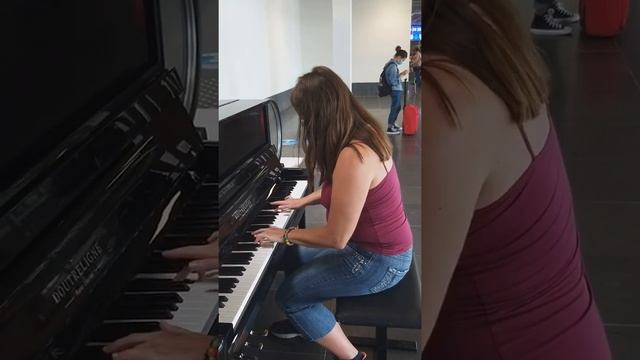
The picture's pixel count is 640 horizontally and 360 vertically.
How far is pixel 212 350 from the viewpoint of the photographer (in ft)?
1.13

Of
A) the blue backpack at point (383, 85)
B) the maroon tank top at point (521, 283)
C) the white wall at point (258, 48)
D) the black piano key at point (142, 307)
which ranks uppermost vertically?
the white wall at point (258, 48)

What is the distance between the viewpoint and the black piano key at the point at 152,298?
34cm

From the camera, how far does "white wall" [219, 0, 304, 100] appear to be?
11.3 inches

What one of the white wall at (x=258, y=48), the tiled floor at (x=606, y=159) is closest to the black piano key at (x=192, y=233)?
the white wall at (x=258, y=48)

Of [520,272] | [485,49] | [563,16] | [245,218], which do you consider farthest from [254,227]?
[563,16]

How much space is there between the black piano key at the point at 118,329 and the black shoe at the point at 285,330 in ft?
0.25

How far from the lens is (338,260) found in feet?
1.11

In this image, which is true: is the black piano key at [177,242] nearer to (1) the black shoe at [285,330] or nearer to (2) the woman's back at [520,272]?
(1) the black shoe at [285,330]

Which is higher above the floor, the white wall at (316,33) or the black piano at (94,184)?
the white wall at (316,33)

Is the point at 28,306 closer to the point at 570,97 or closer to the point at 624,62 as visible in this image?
the point at 570,97

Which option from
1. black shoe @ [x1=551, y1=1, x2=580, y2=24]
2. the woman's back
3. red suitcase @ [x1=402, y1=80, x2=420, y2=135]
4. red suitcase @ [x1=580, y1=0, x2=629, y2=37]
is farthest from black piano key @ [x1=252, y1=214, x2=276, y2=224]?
red suitcase @ [x1=580, y1=0, x2=629, y2=37]

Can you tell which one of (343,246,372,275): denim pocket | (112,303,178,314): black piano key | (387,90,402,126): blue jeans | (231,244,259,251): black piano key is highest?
(387,90,402,126): blue jeans

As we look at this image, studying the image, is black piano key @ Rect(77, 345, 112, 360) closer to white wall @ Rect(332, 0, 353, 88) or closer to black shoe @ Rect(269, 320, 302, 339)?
black shoe @ Rect(269, 320, 302, 339)

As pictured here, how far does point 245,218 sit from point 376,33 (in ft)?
0.43
